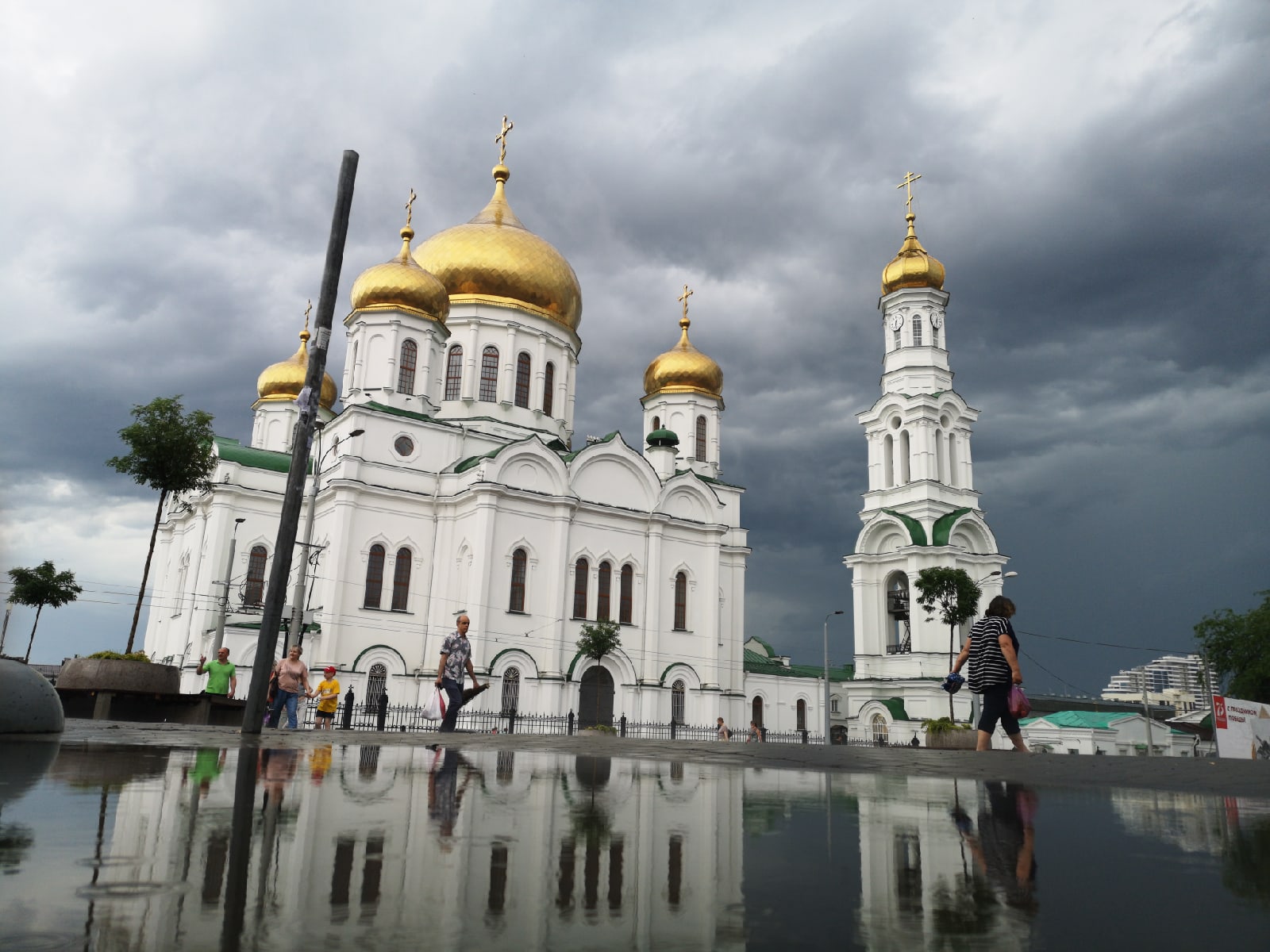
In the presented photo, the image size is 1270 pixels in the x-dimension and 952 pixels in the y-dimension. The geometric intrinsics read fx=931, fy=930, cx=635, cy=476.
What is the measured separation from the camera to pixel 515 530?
3222cm

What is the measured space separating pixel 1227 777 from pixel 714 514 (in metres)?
30.4

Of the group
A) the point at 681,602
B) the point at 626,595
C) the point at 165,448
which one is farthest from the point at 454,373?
the point at 165,448

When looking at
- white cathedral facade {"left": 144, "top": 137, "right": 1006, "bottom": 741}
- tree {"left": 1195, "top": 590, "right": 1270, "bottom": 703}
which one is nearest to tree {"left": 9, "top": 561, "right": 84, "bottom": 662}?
white cathedral facade {"left": 144, "top": 137, "right": 1006, "bottom": 741}

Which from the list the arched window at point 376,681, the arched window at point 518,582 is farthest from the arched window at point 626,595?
the arched window at point 376,681

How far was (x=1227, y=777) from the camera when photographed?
698cm

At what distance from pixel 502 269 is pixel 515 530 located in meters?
12.0

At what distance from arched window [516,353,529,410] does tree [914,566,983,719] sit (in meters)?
18.6

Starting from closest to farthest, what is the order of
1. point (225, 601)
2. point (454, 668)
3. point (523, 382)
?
point (454, 668)
point (225, 601)
point (523, 382)

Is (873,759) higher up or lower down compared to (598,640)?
lower down

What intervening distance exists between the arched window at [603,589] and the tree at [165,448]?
16529 millimetres

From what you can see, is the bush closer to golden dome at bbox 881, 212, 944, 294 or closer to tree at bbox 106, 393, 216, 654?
tree at bbox 106, 393, 216, 654

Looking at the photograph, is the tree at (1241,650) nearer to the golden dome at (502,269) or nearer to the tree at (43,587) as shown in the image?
the golden dome at (502,269)

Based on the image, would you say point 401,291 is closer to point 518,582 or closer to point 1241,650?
point 518,582

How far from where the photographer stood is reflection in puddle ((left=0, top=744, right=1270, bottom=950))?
1596 millimetres
